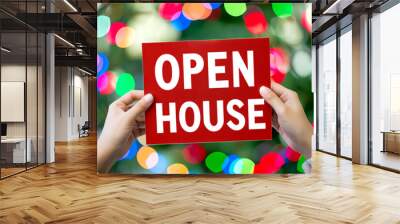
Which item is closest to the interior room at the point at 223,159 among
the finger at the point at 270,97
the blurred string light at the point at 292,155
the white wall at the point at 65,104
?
the blurred string light at the point at 292,155

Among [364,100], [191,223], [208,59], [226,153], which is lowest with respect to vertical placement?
[191,223]

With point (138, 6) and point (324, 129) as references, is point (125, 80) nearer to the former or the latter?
point (138, 6)

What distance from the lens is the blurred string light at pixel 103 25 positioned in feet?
20.2

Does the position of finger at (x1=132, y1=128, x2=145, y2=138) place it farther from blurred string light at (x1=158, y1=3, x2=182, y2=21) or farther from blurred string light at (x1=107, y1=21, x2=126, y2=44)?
blurred string light at (x1=158, y1=3, x2=182, y2=21)

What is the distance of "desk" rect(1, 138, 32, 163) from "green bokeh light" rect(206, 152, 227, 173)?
11.5 ft

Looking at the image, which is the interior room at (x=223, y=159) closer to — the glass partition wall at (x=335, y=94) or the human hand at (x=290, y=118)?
the glass partition wall at (x=335, y=94)

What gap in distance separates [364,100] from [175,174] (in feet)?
14.1

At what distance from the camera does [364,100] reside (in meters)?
7.89

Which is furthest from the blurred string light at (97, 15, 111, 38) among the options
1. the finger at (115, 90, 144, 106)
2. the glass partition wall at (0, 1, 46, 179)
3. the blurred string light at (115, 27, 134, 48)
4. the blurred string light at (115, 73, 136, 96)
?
the glass partition wall at (0, 1, 46, 179)

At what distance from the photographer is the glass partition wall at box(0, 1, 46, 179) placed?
638 centimetres

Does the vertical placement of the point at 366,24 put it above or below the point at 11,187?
above

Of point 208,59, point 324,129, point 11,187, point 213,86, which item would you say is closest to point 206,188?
point 213,86

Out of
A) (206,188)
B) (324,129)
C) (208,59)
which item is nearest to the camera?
(206,188)

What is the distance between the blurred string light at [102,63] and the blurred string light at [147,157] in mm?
1412
